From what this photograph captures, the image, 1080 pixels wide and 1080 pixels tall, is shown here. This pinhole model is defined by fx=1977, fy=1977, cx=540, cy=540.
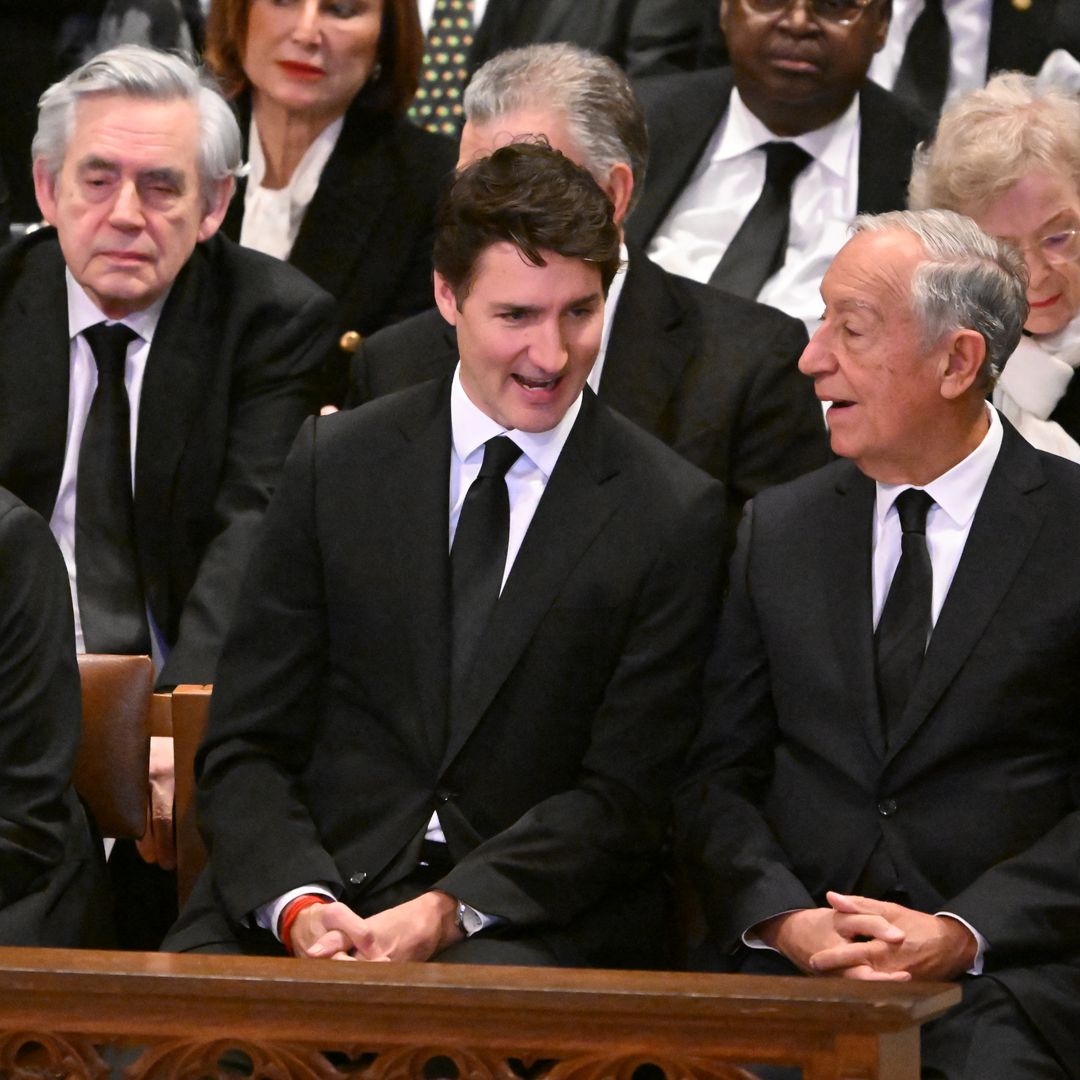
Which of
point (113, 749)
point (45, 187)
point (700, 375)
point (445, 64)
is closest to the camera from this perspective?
point (113, 749)

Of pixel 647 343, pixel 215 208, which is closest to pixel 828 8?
pixel 647 343

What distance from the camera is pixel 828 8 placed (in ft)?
12.8

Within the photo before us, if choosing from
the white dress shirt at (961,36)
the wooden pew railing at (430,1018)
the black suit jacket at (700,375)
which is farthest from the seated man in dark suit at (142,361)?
the white dress shirt at (961,36)

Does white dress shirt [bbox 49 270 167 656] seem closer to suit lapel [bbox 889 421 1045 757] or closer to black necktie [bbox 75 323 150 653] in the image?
black necktie [bbox 75 323 150 653]

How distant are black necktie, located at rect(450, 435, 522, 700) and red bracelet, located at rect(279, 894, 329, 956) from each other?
34 cm

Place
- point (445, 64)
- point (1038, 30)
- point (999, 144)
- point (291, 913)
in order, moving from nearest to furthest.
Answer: point (291, 913)
point (999, 144)
point (1038, 30)
point (445, 64)

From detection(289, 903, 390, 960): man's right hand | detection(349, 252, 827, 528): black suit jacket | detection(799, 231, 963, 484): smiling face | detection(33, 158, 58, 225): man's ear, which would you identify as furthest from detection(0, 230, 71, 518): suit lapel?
detection(799, 231, 963, 484): smiling face

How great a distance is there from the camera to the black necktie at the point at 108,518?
10.9 ft

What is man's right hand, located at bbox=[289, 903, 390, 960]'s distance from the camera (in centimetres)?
241

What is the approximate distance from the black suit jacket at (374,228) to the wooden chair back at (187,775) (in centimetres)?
122

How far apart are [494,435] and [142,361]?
1009mm

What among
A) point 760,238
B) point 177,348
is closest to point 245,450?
point 177,348

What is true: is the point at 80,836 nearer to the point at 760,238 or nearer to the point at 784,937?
the point at 784,937

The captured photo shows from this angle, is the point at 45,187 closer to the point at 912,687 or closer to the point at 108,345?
the point at 108,345
